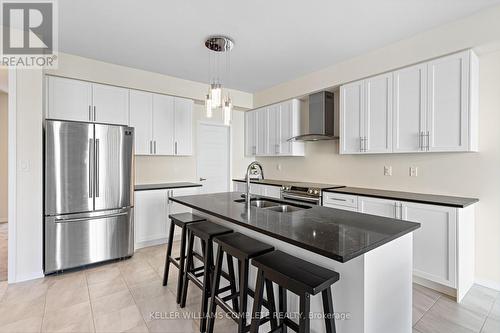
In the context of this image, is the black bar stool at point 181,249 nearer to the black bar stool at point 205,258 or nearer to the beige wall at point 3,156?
the black bar stool at point 205,258

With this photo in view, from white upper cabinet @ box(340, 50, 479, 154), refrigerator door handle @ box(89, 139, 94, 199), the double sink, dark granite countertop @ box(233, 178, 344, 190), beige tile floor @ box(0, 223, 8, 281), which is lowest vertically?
beige tile floor @ box(0, 223, 8, 281)

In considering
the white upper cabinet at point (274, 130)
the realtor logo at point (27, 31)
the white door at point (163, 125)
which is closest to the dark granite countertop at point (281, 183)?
the white upper cabinet at point (274, 130)

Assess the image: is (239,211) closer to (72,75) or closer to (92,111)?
(92,111)

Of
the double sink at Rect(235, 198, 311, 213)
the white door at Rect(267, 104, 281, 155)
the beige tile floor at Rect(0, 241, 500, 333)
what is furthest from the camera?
the white door at Rect(267, 104, 281, 155)

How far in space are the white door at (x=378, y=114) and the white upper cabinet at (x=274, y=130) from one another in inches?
52.6

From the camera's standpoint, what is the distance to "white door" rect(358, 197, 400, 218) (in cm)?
270

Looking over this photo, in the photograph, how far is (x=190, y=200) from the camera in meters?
2.51

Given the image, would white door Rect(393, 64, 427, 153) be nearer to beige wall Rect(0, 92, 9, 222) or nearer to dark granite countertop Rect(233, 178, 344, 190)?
dark granite countertop Rect(233, 178, 344, 190)

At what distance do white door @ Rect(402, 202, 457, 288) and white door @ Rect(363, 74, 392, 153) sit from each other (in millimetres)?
862

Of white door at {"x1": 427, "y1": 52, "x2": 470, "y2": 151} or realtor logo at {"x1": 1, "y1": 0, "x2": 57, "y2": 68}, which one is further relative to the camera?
white door at {"x1": 427, "y1": 52, "x2": 470, "y2": 151}

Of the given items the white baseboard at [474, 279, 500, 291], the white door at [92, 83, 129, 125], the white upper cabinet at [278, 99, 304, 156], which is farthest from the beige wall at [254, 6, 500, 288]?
the white door at [92, 83, 129, 125]

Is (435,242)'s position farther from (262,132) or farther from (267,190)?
(262,132)

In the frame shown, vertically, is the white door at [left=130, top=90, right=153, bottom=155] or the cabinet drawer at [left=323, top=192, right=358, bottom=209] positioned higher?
the white door at [left=130, top=90, right=153, bottom=155]

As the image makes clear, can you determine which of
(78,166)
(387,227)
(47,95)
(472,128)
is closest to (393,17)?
(472,128)
